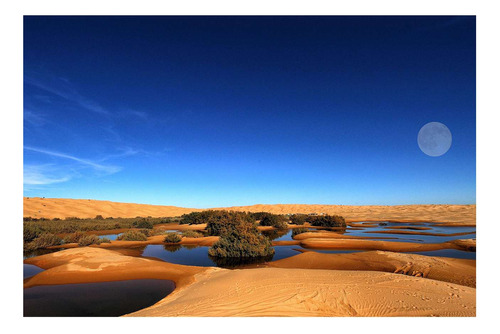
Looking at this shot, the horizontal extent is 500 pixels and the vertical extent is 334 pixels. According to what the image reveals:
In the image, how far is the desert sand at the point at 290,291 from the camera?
5133mm

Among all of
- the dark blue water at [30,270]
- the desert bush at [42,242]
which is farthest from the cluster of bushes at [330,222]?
the dark blue water at [30,270]

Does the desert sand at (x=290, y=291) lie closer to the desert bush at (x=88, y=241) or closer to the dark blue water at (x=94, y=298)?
the dark blue water at (x=94, y=298)

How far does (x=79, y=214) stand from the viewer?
42531 mm

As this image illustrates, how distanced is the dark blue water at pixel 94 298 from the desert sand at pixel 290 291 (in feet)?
1.81

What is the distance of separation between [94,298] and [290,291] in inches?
A: 250

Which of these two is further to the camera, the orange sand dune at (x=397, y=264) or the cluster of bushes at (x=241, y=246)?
the cluster of bushes at (x=241, y=246)

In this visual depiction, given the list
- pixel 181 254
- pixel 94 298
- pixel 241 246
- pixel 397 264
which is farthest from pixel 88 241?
pixel 397 264

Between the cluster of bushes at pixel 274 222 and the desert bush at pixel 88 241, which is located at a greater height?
the desert bush at pixel 88 241

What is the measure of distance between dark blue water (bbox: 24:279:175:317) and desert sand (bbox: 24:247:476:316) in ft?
1.81

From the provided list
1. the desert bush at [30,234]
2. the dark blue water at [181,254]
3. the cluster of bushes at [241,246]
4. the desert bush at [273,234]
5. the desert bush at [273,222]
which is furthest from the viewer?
the desert bush at [273,222]

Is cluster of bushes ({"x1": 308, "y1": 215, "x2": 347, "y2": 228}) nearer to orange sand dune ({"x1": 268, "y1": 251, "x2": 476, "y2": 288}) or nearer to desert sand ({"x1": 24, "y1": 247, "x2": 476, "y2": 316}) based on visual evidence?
orange sand dune ({"x1": 268, "y1": 251, "x2": 476, "y2": 288})
